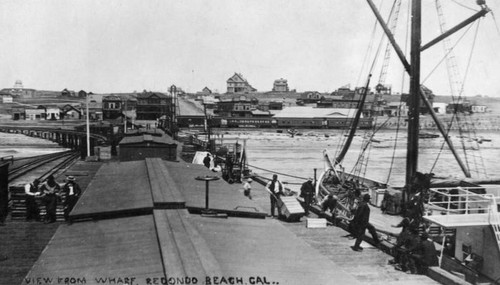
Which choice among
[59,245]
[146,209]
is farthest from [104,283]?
[146,209]

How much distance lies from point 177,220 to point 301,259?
8.78ft

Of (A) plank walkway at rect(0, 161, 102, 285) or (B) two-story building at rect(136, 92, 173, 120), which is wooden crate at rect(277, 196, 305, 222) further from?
(B) two-story building at rect(136, 92, 173, 120)

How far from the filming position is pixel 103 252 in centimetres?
747

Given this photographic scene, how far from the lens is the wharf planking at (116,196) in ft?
32.9

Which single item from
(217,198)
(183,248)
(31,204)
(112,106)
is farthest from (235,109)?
(183,248)

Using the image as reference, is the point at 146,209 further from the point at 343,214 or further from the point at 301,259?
the point at 343,214

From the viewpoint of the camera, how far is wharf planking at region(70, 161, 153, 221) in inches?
395

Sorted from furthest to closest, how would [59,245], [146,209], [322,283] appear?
[146,209] < [59,245] < [322,283]

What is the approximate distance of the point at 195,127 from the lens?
120688 millimetres

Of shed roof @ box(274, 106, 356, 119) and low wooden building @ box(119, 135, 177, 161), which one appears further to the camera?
shed roof @ box(274, 106, 356, 119)

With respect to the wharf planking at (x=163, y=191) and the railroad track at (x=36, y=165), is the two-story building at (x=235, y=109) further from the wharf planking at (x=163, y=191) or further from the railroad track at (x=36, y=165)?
the wharf planking at (x=163, y=191)

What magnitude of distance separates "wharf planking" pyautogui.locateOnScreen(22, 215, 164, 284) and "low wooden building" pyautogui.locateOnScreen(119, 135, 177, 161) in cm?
1745

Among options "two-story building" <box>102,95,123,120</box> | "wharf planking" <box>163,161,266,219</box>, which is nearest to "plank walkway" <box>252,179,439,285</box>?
"wharf planking" <box>163,161,266,219</box>

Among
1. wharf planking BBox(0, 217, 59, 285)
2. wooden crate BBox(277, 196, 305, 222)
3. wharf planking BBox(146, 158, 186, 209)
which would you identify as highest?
wharf planking BBox(146, 158, 186, 209)
